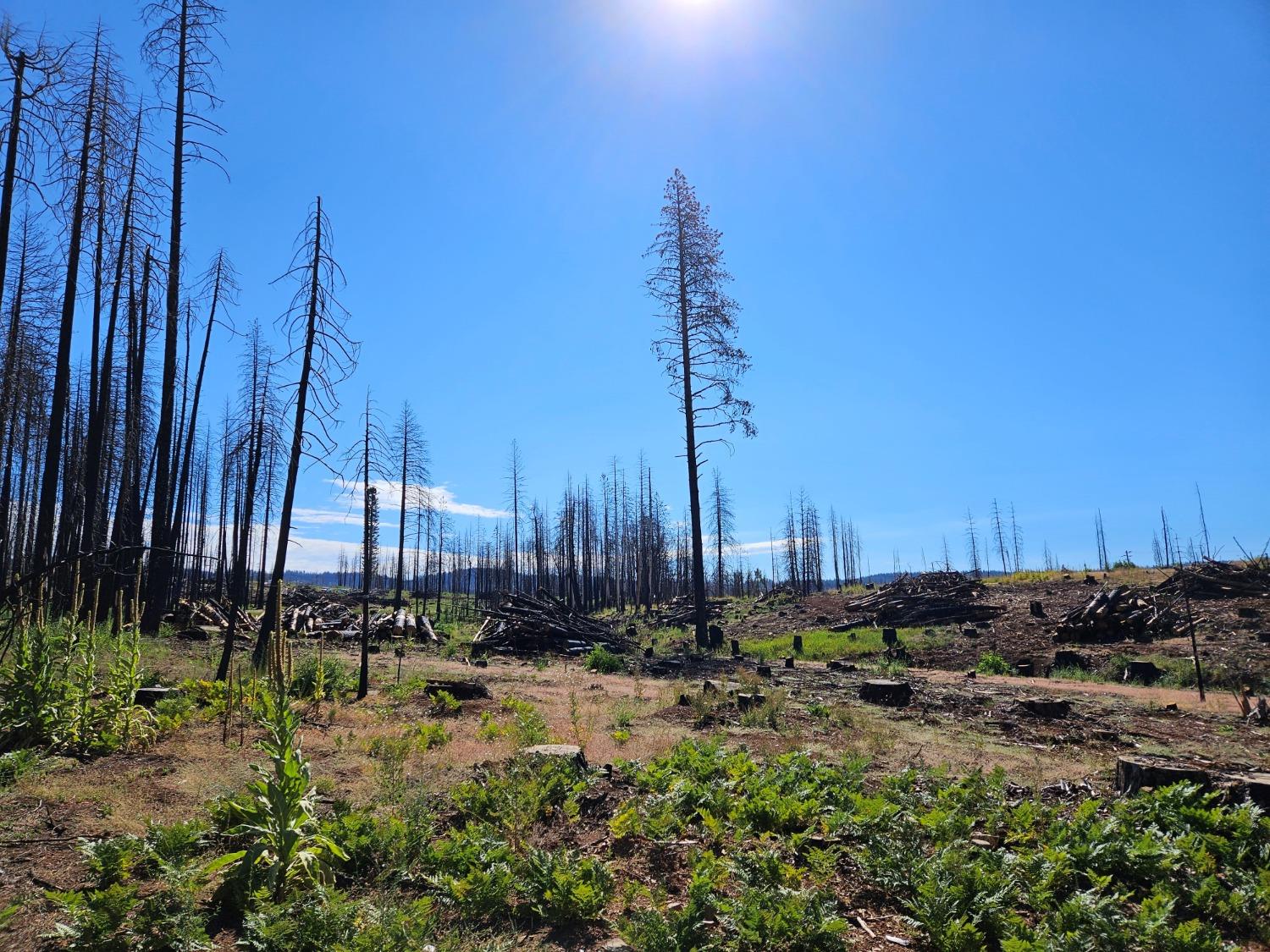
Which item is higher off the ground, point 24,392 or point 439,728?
point 24,392

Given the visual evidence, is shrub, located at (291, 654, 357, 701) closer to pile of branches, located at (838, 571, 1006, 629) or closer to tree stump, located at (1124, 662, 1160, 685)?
tree stump, located at (1124, 662, 1160, 685)

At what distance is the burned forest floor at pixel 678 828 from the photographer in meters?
3.60

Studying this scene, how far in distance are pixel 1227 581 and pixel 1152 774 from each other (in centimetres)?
1900

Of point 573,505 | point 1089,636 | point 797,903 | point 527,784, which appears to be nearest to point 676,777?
point 527,784

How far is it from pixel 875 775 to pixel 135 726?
25.2ft

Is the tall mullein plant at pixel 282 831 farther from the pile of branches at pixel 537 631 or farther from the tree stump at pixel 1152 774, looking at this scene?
the pile of branches at pixel 537 631

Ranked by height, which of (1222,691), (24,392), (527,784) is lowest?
(1222,691)

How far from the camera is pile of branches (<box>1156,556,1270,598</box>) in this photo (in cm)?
1862

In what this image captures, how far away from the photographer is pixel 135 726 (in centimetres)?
695

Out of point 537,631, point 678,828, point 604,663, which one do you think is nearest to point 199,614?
point 537,631

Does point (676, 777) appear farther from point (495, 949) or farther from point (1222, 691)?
point (1222, 691)

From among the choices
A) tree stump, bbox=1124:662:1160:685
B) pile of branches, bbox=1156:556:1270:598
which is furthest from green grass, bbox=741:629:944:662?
pile of branches, bbox=1156:556:1270:598

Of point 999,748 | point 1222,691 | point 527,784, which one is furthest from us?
point 1222,691

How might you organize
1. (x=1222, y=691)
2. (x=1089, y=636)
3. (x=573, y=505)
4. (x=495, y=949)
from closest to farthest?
(x=495, y=949), (x=1222, y=691), (x=1089, y=636), (x=573, y=505)
